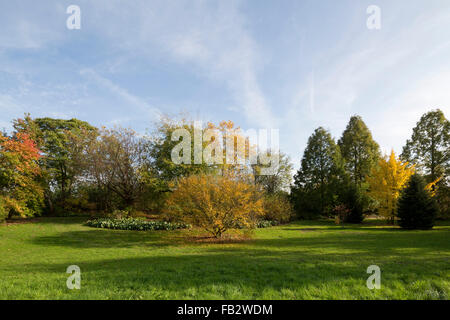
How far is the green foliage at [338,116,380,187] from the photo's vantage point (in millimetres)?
30250

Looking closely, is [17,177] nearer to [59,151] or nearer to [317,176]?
[59,151]

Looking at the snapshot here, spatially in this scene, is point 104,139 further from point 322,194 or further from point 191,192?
point 322,194

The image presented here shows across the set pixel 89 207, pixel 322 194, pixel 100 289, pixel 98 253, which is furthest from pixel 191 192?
pixel 322 194

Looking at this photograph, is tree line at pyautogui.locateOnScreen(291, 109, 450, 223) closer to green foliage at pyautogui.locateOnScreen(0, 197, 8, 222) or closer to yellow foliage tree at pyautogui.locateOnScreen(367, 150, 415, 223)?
yellow foliage tree at pyautogui.locateOnScreen(367, 150, 415, 223)

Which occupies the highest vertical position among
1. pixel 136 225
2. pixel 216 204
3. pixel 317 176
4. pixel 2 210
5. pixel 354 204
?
pixel 317 176

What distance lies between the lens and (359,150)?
102 ft

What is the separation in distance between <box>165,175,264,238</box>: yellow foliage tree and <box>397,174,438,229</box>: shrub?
46.6 ft

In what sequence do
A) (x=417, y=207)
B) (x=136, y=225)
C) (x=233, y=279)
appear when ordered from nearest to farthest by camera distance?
(x=233, y=279), (x=136, y=225), (x=417, y=207)

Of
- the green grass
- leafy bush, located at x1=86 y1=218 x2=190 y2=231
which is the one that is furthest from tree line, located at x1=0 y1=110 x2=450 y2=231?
the green grass

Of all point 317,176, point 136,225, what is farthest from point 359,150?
point 136,225

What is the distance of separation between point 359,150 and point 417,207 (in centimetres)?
1495

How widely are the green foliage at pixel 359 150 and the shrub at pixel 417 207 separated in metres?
11.4

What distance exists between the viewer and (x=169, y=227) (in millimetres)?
16375

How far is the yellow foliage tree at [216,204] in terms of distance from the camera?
11586 millimetres
